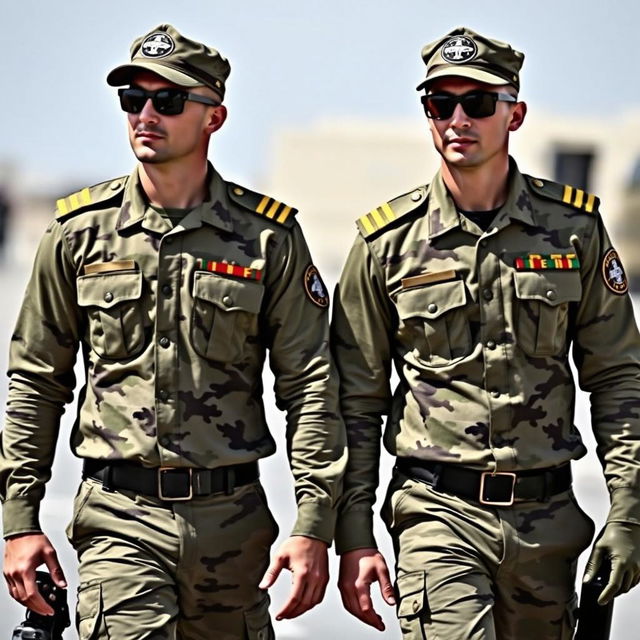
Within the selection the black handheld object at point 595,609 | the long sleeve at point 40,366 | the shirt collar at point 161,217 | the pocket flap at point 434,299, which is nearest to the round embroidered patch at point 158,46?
the shirt collar at point 161,217

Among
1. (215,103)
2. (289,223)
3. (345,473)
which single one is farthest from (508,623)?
(215,103)

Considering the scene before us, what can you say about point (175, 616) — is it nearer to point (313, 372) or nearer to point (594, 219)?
point (313, 372)

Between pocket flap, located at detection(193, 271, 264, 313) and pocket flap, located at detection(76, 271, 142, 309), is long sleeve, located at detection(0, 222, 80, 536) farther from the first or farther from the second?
Answer: pocket flap, located at detection(193, 271, 264, 313)

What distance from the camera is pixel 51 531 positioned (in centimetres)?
1020

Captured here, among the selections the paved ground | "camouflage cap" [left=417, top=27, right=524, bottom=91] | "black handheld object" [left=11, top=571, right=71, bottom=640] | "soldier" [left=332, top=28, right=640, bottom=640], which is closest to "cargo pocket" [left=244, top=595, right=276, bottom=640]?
"soldier" [left=332, top=28, right=640, bottom=640]

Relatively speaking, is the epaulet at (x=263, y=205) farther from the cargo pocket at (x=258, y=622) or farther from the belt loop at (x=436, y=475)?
the cargo pocket at (x=258, y=622)

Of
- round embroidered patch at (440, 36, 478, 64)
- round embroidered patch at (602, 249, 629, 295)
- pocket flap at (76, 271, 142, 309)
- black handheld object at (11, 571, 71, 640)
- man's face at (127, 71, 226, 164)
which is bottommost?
black handheld object at (11, 571, 71, 640)

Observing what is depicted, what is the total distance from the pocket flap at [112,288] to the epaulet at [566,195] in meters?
1.28

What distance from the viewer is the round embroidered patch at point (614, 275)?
5.15 meters

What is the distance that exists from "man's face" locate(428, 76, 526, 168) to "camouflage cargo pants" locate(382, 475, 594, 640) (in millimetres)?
993

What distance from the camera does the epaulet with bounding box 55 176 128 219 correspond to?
16.7 feet

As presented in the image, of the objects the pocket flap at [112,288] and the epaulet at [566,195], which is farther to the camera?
the epaulet at [566,195]

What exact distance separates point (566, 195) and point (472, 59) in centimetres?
53

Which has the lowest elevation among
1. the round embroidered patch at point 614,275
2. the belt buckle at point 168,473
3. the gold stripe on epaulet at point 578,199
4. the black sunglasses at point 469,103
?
the belt buckle at point 168,473
